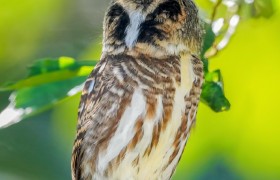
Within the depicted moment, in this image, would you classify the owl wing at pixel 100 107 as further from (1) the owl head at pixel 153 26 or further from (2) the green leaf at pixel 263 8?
(2) the green leaf at pixel 263 8

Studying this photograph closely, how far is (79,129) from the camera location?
103cm

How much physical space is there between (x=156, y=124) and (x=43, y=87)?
124 mm

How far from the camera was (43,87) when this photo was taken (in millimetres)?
915

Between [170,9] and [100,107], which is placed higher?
[170,9]

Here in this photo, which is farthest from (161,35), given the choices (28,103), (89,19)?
(89,19)

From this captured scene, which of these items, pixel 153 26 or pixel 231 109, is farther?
pixel 231 109

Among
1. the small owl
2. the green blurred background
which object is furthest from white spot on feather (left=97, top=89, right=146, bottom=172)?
the green blurred background

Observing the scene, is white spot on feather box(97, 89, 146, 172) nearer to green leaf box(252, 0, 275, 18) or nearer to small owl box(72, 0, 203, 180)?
small owl box(72, 0, 203, 180)

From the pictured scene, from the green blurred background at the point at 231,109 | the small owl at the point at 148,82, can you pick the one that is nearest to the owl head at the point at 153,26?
the small owl at the point at 148,82

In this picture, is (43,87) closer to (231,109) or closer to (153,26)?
(153,26)

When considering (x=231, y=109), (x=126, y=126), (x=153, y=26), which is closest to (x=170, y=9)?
(x=153, y=26)

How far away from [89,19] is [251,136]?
0.44 m

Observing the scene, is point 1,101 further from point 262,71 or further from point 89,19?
point 262,71

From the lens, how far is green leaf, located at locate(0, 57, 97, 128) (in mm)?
898
